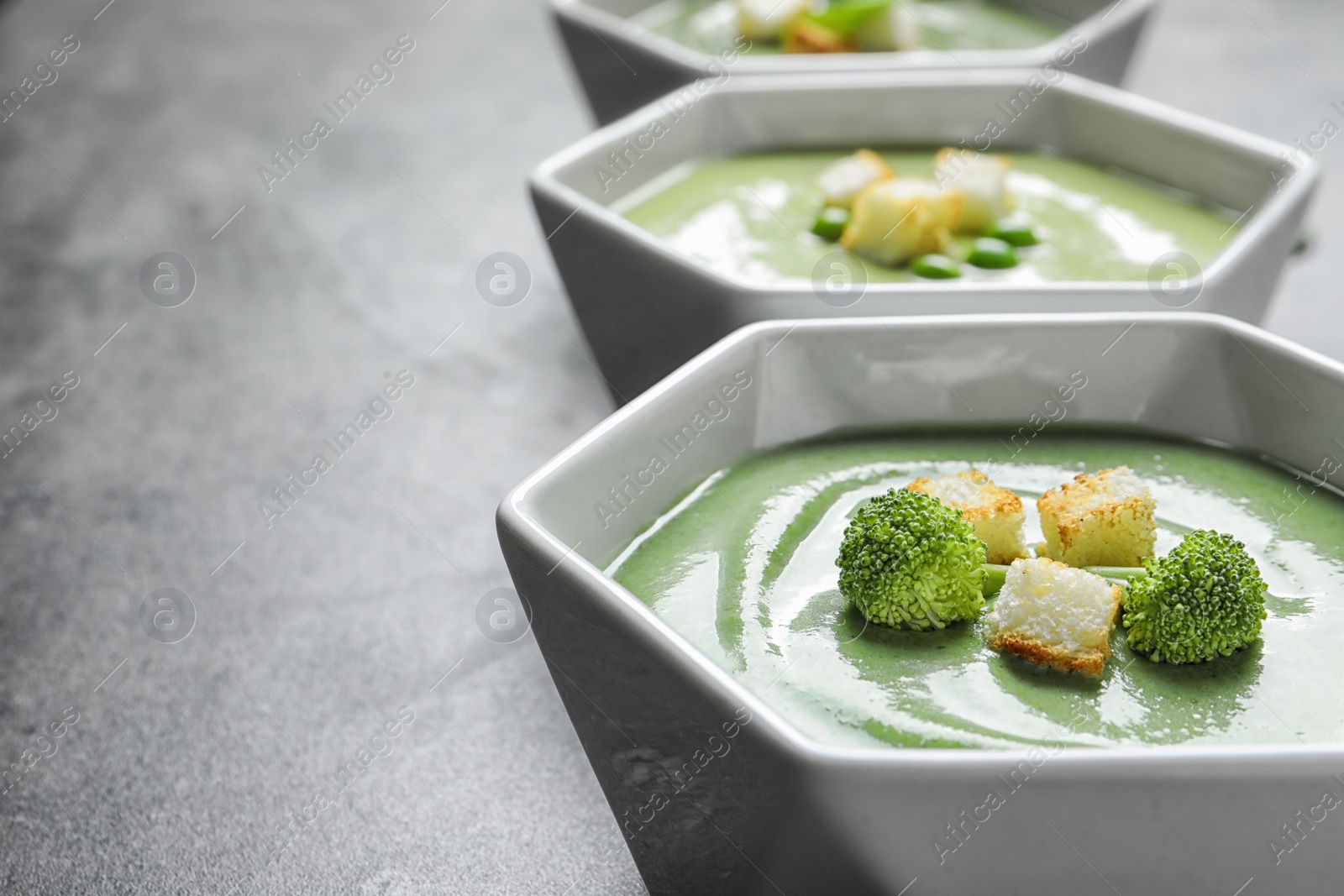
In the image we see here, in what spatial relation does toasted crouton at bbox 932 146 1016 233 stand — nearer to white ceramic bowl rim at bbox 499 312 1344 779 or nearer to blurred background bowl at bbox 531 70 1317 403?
blurred background bowl at bbox 531 70 1317 403

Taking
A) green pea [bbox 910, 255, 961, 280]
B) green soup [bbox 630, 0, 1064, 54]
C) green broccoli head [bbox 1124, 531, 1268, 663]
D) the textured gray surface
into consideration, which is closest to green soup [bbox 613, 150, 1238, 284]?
green pea [bbox 910, 255, 961, 280]

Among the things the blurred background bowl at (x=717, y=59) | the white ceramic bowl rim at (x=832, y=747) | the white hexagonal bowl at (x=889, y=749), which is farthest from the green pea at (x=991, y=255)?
the white ceramic bowl rim at (x=832, y=747)

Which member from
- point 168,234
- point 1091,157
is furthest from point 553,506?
point 168,234

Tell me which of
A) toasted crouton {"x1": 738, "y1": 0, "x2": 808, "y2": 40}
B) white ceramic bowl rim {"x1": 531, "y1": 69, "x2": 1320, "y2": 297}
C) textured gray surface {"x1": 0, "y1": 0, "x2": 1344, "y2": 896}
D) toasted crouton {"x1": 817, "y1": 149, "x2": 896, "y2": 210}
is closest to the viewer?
textured gray surface {"x1": 0, "y1": 0, "x2": 1344, "y2": 896}

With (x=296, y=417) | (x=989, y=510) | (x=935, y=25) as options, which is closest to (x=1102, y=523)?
(x=989, y=510)

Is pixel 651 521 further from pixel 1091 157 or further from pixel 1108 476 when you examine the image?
pixel 1091 157

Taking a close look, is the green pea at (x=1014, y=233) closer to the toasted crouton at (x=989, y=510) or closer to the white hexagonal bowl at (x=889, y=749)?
the white hexagonal bowl at (x=889, y=749)
